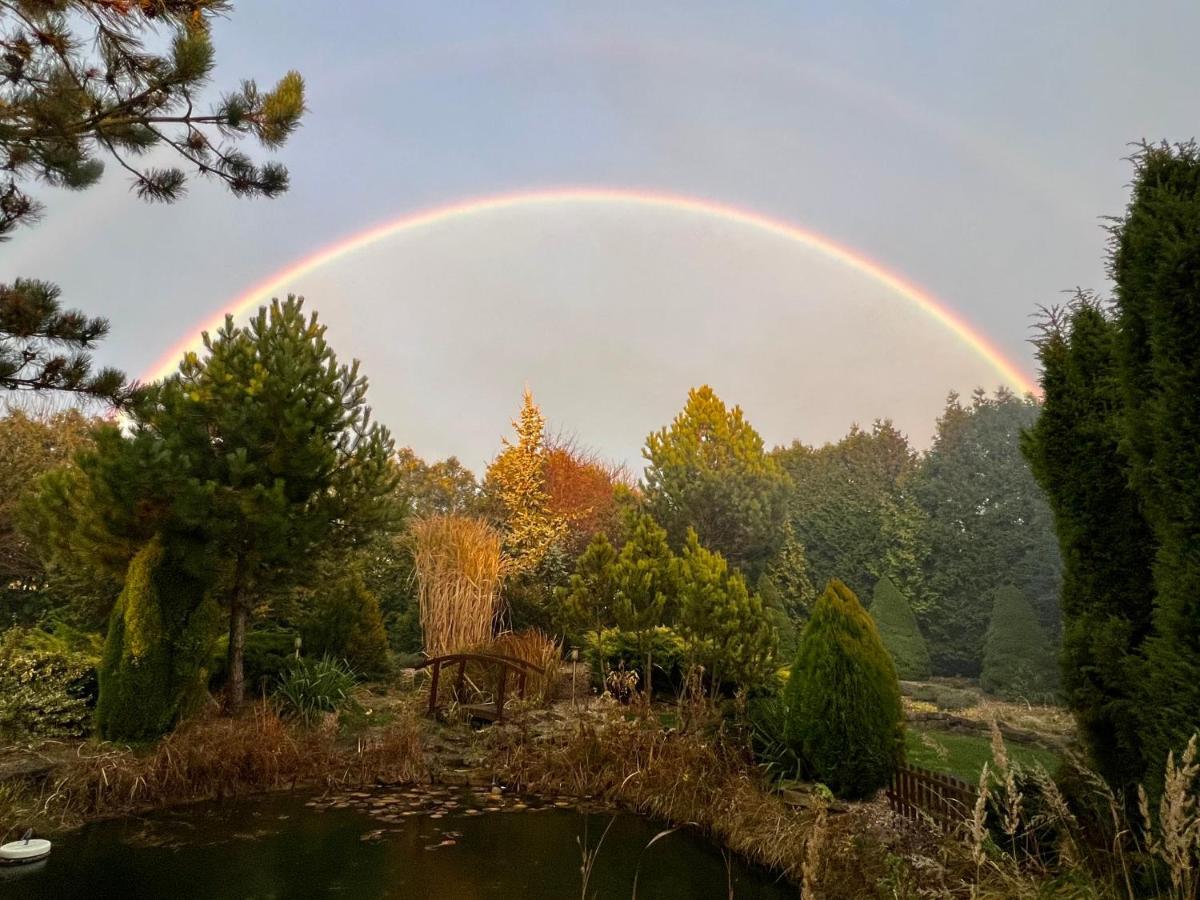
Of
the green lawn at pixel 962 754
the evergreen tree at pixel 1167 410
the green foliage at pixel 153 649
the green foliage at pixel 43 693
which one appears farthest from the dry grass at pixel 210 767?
the evergreen tree at pixel 1167 410

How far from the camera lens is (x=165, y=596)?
7391mm

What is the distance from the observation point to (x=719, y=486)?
741 inches

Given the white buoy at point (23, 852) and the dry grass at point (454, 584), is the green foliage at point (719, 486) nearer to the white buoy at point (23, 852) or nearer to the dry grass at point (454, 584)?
the dry grass at point (454, 584)

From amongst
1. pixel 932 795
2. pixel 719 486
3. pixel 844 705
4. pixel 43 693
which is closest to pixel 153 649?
pixel 43 693

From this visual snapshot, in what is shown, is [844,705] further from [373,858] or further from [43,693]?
[43,693]

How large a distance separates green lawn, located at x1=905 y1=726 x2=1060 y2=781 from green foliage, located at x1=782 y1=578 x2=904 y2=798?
3.64ft

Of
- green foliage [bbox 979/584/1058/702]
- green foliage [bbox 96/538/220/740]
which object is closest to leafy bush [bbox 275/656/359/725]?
green foliage [bbox 96/538/220/740]

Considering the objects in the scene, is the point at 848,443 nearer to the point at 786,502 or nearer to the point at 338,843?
the point at 786,502

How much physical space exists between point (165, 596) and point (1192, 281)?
8.21 m

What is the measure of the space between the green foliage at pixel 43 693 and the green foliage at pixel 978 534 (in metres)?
18.6

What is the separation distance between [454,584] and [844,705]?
699cm

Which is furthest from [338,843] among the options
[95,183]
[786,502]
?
[786,502]

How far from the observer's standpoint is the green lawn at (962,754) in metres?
7.47

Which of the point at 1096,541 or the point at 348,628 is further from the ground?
the point at 1096,541
